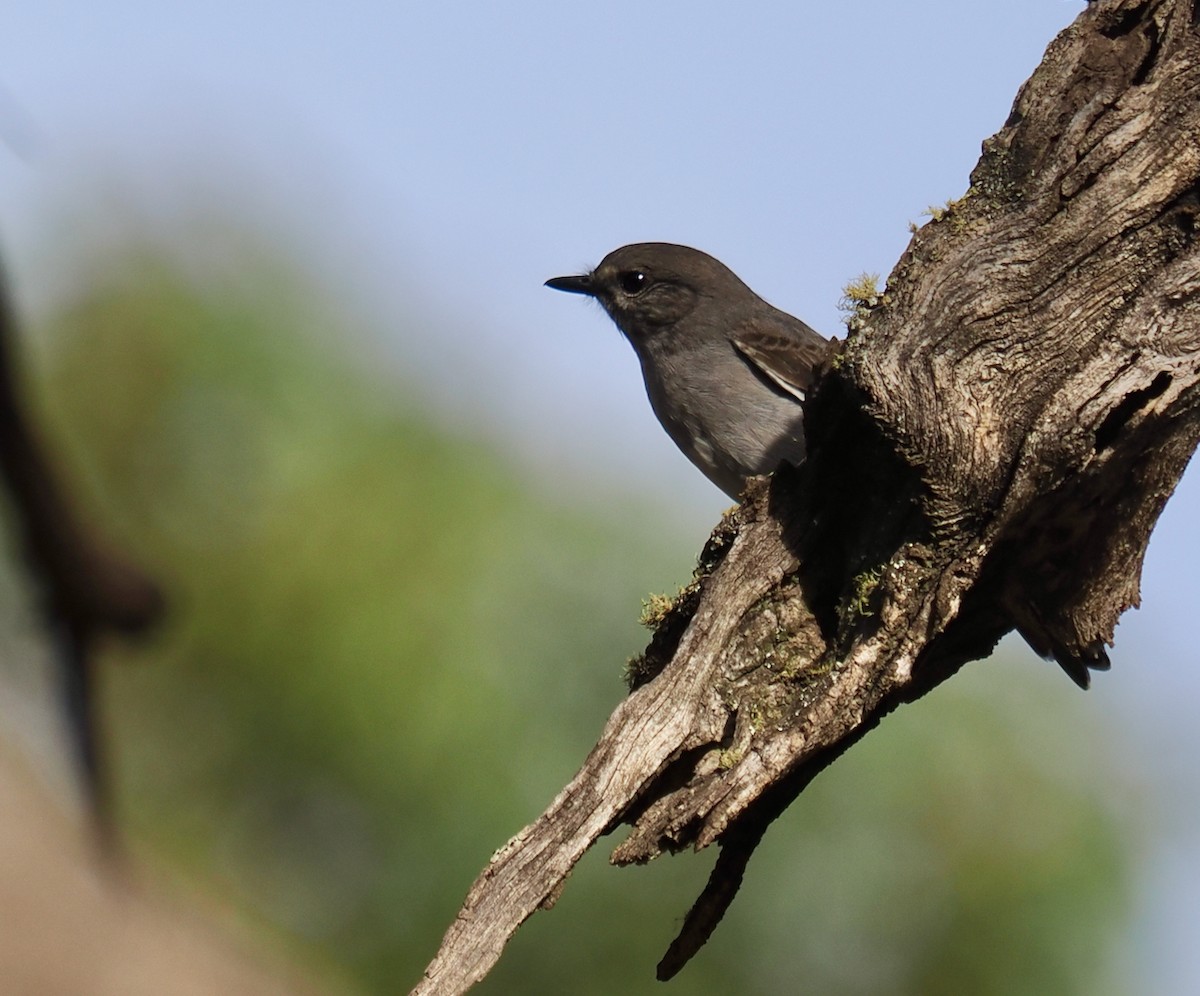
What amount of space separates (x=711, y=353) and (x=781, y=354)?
0.41m

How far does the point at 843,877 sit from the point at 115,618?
11.9 metres

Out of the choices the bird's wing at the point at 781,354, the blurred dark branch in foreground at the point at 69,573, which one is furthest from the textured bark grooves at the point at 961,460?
the blurred dark branch in foreground at the point at 69,573

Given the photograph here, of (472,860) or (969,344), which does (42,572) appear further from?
(472,860)

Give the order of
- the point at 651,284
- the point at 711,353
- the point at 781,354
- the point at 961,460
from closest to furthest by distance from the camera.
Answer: the point at 961,460 → the point at 781,354 → the point at 711,353 → the point at 651,284

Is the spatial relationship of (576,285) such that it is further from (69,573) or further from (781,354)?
(69,573)

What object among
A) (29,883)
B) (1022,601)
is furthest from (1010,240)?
(29,883)

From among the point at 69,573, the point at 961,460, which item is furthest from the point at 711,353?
the point at 69,573

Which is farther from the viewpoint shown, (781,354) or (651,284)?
(651,284)

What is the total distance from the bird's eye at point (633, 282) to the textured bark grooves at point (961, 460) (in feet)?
13.5

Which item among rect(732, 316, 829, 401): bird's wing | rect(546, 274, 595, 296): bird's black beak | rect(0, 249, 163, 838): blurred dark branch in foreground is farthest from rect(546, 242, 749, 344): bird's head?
rect(0, 249, 163, 838): blurred dark branch in foreground

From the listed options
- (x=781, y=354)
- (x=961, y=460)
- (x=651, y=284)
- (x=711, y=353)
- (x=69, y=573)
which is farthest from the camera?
(x=651, y=284)

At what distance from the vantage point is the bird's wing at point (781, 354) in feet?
24.9

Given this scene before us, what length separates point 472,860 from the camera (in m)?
12.3

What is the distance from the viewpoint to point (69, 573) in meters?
0.95
